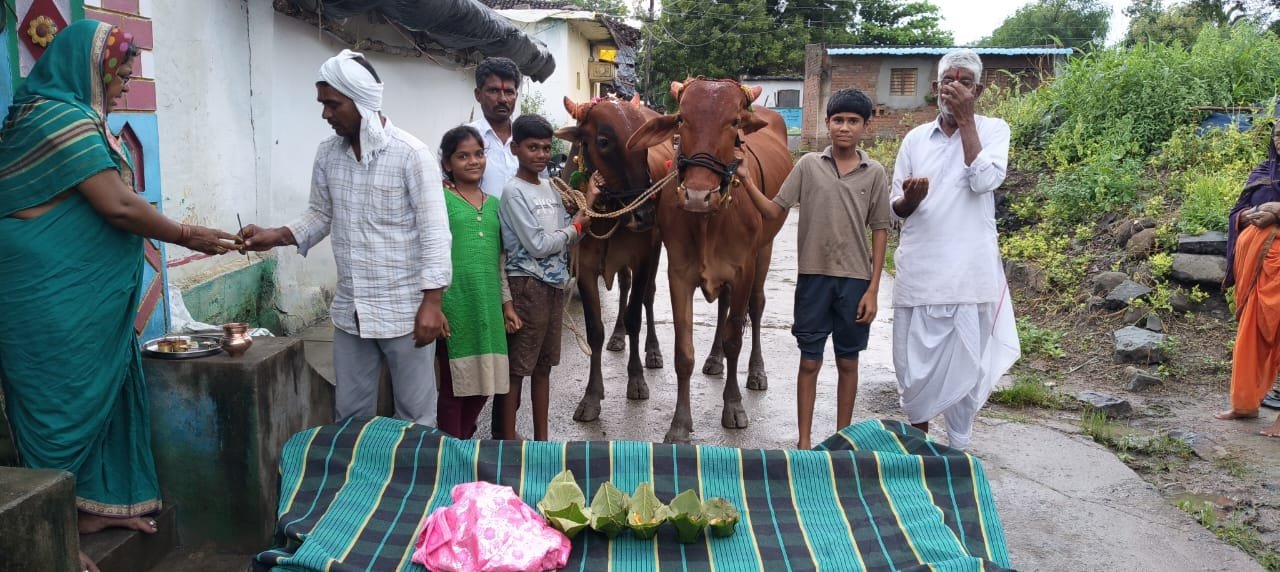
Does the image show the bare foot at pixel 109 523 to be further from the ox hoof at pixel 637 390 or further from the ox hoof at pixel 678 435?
the ox hoof at pixel 637 390

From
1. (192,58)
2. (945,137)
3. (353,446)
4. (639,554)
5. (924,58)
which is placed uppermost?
(924,58)

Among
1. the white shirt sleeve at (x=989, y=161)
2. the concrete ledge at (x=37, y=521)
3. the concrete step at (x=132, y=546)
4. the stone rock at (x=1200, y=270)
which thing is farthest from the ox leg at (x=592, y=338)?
the stone rock at (x=1200, y=270)

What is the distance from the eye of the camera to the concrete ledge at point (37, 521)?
2.21m

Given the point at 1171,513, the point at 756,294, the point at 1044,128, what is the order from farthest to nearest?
the point at 1044,128, the point at 756,294, the point at 1171,513

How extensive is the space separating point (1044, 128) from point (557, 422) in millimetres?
8707

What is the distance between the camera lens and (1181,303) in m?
7.18

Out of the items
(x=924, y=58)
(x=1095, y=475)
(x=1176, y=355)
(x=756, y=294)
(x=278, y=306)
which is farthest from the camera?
(x=924, y=58)

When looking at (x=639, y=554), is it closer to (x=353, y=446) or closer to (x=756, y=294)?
(x=353, y=446)

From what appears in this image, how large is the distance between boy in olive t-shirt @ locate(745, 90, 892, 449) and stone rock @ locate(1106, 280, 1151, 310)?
12.8 feet

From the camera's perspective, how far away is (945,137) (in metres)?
4.39

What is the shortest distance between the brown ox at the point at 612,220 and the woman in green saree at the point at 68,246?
224 cm

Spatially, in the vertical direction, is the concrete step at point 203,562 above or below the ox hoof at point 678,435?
below

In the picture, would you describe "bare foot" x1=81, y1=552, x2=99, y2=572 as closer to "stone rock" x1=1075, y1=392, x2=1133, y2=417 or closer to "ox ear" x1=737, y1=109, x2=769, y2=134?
"ox ear" x1=737, y1=109, x2=769, y2=134

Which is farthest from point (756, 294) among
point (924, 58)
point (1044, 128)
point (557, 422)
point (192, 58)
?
point (924, 58)
